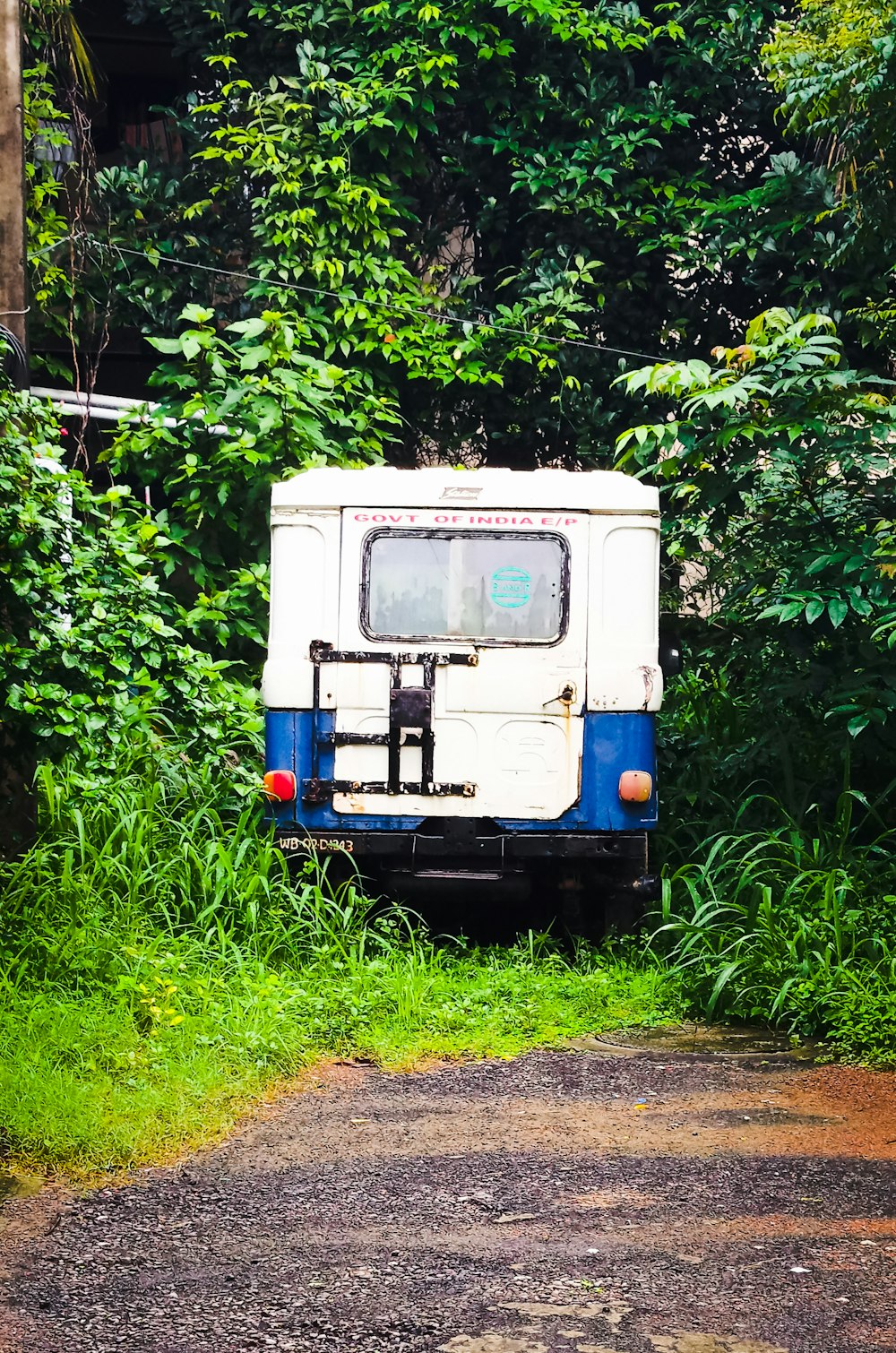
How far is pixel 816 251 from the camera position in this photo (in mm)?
11867

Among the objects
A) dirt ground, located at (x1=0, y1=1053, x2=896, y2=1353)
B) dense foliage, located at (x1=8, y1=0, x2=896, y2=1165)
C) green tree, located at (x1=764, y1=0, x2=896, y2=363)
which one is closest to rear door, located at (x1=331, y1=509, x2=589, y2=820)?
dense foliage, located at (x1=8, y1=0, x2=896, y2=1165)

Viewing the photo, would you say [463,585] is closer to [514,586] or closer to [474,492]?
[514,586]

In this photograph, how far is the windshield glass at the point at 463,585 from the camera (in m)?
7.26

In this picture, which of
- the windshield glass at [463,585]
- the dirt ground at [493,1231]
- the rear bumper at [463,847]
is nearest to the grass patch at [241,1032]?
the dirt ground at [493,1231]

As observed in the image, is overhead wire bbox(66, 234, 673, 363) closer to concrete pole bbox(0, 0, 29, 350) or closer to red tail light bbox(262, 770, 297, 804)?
concrete pole bbox(0, 0, 29, 350)

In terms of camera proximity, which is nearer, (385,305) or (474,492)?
(474,492)

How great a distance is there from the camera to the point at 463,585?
24.0 ft

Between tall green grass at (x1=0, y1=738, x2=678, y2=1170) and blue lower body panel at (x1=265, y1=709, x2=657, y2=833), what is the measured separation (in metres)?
0.32

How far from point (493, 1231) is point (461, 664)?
139 inches

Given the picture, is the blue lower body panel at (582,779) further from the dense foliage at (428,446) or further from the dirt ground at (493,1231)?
the dirt ground at (493,1231)

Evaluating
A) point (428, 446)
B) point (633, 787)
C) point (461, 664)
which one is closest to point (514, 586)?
point (461, 664)

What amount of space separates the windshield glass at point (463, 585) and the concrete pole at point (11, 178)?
2180 millimetres

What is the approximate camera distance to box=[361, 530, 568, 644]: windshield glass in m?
7.26

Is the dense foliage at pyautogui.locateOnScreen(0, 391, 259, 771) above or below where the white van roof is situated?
below
